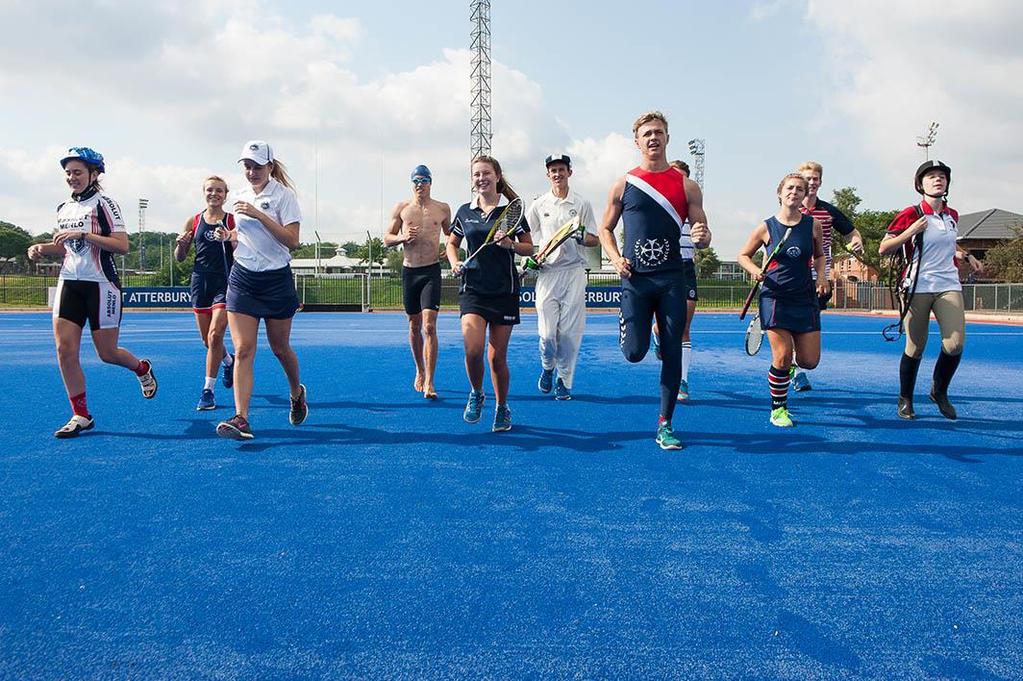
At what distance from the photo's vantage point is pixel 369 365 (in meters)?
9.24

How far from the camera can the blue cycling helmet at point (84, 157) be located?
4977 mm

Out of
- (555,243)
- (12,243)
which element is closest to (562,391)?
(555,243)

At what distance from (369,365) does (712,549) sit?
704 centimetres

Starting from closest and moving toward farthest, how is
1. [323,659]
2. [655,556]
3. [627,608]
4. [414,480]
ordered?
[323,659] < [627,608] < [655,556] < [414,480]

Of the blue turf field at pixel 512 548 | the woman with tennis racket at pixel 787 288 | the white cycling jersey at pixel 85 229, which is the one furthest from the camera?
the woman with tennis racket at pixel 787 288

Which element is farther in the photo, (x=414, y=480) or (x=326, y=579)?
(x=414, y=480)

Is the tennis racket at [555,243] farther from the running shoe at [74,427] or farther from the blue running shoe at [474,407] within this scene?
the running shoe at [74,427]

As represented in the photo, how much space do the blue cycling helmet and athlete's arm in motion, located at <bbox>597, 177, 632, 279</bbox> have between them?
12.5ft

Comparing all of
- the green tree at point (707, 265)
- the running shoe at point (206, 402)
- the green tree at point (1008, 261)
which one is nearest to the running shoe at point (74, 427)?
the running shoe at point (206, 402)

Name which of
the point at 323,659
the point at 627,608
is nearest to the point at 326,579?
the point at 323,659

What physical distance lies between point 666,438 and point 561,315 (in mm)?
2405

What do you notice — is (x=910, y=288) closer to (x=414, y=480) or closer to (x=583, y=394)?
(x=583, y=394)

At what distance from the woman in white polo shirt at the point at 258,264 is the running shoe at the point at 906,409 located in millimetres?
4885

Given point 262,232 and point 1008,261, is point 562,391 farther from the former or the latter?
point 1008,261
